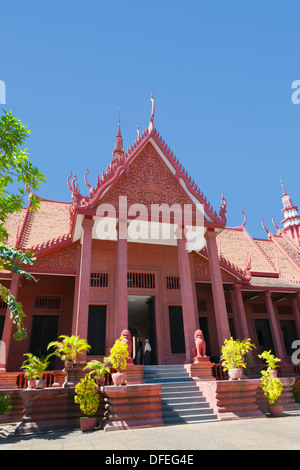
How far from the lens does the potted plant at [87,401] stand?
5562mm

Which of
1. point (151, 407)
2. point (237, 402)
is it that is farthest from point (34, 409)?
point (237, 402)

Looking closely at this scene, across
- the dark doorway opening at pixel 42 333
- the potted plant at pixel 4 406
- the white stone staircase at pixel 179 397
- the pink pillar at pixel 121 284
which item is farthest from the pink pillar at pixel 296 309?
the potted plant at pixel 4 406

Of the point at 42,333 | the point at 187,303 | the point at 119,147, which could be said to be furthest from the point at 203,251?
the point at 119,147

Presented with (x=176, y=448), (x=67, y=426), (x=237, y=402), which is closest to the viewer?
(x=176, y=448)

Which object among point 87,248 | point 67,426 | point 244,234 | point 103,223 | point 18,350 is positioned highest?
point 244,234

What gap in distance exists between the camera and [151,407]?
602 cm

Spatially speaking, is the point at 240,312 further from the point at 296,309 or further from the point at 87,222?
the point at 87,222

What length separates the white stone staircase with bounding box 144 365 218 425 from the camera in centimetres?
652

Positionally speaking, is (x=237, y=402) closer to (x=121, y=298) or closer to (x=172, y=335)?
(x=121, y=298)

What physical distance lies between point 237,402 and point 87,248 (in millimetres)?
5708

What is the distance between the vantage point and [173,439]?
441 centimetres

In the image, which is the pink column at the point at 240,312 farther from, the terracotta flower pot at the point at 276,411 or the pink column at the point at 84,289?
the pink column at the point at 84,289

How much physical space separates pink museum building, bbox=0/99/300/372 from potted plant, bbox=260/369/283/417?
8.39 ft

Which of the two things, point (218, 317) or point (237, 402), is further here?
point (218, 317)
